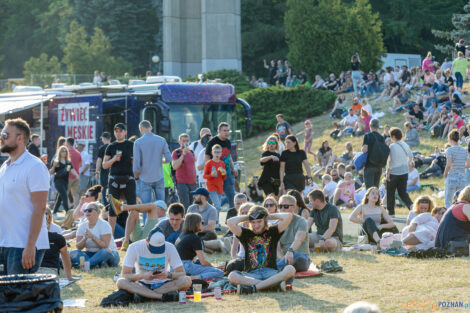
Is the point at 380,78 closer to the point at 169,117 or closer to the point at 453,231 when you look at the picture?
the point at 169,117

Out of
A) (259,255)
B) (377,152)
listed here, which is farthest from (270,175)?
(259,255)

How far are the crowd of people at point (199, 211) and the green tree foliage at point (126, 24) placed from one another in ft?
128

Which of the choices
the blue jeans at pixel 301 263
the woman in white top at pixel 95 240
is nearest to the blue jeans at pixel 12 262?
the blue jeans at pixel 301 263

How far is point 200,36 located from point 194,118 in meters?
24.8

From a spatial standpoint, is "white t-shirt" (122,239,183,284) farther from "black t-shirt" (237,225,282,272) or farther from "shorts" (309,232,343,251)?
"shorts" (309,232,343,251)

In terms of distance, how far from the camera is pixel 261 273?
32.0 feet

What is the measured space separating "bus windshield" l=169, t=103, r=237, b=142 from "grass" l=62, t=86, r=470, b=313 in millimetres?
8778

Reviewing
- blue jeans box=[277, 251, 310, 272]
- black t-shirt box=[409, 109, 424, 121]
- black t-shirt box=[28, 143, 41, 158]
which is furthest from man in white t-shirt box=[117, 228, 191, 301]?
black t-shirt box=[409, 109, 424, 121]

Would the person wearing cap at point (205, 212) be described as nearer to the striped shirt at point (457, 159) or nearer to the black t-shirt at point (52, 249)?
the black t-shirt at point (52, 249)

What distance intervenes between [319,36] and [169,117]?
1786 cm

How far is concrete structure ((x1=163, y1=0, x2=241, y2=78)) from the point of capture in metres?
41.2

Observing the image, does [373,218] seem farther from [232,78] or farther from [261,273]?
[232,78]

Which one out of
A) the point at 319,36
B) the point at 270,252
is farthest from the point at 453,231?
the point at 319,36

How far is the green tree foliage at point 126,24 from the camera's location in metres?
60.6
